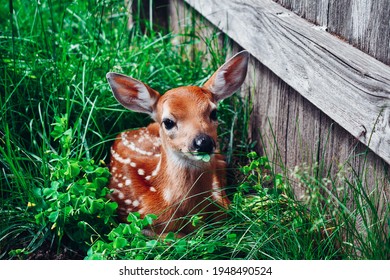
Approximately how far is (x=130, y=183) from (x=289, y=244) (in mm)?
1120

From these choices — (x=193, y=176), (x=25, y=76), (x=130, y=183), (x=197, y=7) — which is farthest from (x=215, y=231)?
(x=197, y=7)

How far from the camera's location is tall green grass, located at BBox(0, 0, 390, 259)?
3.26 meters

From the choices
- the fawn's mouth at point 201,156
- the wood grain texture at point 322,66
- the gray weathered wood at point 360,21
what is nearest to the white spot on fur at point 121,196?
the fawn's mouth at point 201,156

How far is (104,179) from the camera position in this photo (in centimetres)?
379

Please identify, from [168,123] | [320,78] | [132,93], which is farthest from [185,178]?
[320,78]

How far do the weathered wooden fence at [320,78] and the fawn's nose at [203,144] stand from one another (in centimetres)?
32

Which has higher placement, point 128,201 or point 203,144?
point 203,144

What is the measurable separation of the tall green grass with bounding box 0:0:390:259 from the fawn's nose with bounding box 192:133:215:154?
0.33 metres

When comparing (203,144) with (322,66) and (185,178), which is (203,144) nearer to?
(185,178)

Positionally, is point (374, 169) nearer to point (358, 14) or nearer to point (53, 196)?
point (358, 14)

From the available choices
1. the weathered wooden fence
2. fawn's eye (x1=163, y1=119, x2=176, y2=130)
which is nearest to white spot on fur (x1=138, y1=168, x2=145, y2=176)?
fawn's eye (x1=163, y1=119, x2=176, y2=130)

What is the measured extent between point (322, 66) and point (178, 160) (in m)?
0.90

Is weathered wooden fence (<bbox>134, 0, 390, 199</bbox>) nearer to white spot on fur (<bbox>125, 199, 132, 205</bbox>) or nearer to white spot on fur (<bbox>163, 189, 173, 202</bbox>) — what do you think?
white spot on fur (<bbox>163, 189, 173, 202</bbox>)

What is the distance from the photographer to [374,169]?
3146mm
